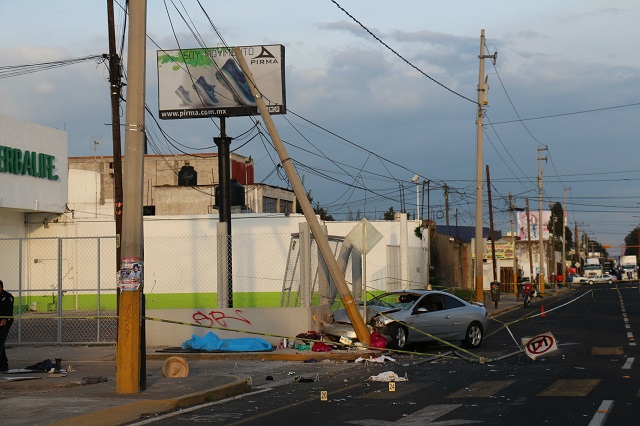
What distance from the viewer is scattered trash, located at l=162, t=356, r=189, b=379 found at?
54.7 ft

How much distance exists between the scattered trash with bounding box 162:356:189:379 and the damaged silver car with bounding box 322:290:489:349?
6310mm

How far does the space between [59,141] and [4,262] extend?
5524 mm

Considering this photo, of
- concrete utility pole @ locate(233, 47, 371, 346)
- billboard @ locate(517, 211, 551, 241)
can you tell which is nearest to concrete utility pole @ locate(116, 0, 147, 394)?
concrete utility pole @ locate(233, 47, 371, 346)

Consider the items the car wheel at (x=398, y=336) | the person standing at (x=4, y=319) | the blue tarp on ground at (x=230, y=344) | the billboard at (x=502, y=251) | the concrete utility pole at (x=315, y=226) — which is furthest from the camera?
the billboard at (x=502, y=251)

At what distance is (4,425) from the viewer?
1133 centimetres

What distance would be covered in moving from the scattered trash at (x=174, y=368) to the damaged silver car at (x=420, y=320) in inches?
248

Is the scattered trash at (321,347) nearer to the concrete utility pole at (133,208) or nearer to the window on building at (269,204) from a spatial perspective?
the concrete utility pole at (133,208)

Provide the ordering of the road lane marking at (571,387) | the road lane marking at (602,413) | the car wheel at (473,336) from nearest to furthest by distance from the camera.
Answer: the road lane marking at (602,413) → the road lane marking at (571,387) → the car wheel at (473,336)

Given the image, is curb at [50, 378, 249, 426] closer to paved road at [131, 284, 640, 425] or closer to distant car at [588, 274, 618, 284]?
paved road at [131, 284, 640, 425]

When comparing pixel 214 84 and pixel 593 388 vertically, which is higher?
pixel 214 84

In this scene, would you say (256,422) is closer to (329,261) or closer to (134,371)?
(134,371)

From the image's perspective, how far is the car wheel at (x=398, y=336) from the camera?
72.7 ft

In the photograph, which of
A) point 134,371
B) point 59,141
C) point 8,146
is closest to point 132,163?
point 134,371

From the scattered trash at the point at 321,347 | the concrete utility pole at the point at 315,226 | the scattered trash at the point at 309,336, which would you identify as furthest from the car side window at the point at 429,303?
the scattered trash at the point at 321,347
